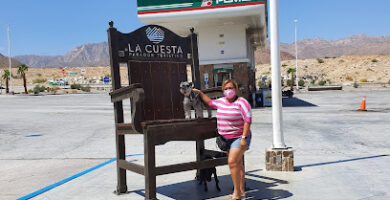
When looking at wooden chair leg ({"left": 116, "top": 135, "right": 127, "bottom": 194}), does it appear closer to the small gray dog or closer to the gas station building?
the small gray dog

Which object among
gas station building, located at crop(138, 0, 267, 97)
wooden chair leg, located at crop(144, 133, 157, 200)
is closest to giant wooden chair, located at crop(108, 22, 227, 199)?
wooden chair leg, located at crop(144, 133, 157, 200)

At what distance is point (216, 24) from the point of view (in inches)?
958

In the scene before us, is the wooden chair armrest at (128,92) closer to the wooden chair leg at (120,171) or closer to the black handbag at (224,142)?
the wooden chair leg at (120,171)

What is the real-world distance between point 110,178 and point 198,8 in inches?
675

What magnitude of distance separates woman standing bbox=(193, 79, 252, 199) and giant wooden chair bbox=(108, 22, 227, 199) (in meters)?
0.26

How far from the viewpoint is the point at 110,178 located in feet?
17.8

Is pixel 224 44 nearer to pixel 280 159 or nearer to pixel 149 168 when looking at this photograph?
pixel 280 159

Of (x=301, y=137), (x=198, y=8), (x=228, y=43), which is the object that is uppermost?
(x=198, y=8)

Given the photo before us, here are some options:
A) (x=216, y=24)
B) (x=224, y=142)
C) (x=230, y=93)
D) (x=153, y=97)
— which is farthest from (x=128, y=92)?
(x=216, y=24)

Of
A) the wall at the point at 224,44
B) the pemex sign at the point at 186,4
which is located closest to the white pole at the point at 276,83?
the pemex sign at the point at 186,4

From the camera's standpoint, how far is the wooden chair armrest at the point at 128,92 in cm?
377

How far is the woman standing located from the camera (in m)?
3.95

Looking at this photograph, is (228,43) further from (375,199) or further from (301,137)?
(375,199)

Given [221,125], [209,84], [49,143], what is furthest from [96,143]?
[209,84]
